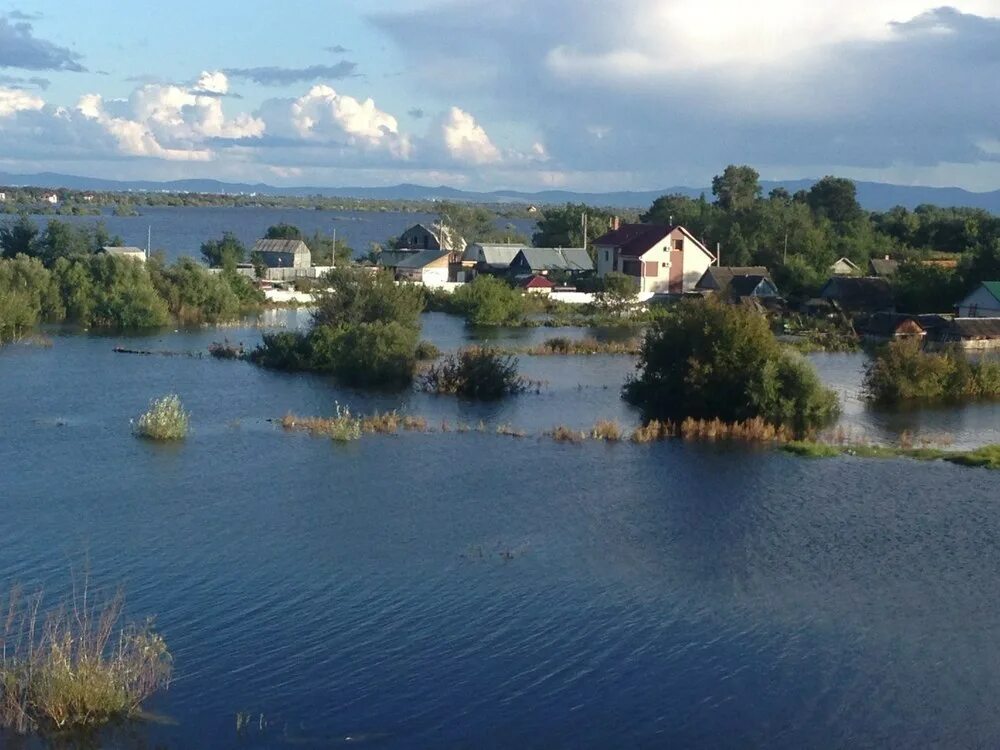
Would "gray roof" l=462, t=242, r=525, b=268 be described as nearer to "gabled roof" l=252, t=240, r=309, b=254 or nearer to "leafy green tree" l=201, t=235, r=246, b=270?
"gabled roof" l=252, t=240, r=309, b=254

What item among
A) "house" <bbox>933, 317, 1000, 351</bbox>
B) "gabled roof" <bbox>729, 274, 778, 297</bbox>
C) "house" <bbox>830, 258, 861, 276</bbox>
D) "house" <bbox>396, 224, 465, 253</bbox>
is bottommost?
"house" <bbox>933, 317, 1000, 351</bbox>

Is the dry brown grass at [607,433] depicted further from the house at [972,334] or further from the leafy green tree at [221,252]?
the leafy green tree at [221,252]

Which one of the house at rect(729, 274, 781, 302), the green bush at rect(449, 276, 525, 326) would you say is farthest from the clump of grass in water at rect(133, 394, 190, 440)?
the house at rect(729, 274, 781, 302)

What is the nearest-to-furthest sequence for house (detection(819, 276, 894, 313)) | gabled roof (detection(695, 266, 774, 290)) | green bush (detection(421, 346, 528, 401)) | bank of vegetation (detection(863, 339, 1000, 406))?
bank of vegetation (detection(863, 339, 1000, 406)), green bush (detection(421, 346, 528, 401)), house (detection(819, 276, 894, 313)), gabled roof (detection(695, 266, 774, 290))

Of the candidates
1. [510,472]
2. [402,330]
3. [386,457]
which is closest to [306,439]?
[386,457]

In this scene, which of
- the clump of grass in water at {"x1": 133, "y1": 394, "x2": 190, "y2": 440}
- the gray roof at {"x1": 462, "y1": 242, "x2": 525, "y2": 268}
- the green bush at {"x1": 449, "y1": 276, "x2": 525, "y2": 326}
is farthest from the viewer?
the gray roof at {"x1": 462, "y1": 242, "x2": 525, "y2": 268}

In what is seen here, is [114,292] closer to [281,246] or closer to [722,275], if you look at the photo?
[281,246]

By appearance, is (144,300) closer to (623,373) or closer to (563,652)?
(623,373)
